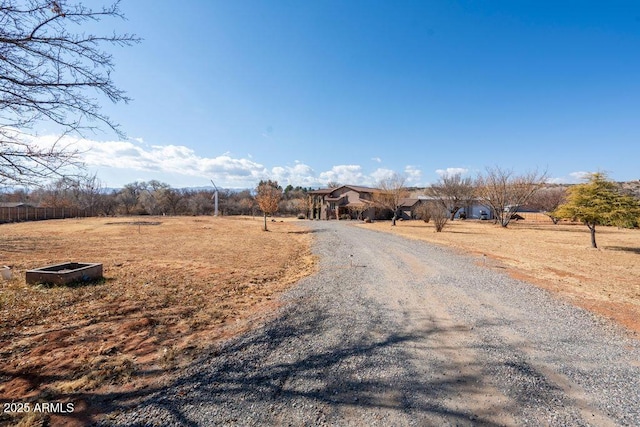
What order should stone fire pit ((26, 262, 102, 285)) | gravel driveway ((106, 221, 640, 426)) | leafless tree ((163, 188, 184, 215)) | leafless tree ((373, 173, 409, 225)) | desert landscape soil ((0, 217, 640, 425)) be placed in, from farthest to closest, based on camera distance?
leafless tree ((163, 188, 184, 215)) → leafless tree ((373, 173, 409, 225)) → stone fire pit ((26, 262, 102, 285)) → desert landscape soil ((0, 217, 640, 425)) → gravel driveway ((106, 221, 640, 426))

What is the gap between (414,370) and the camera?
3.71 m

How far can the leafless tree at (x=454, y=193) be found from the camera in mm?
44750

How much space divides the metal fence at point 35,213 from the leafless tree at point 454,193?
67.2 meters

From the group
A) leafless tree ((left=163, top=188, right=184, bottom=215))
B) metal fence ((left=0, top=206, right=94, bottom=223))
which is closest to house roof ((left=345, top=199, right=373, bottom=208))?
leafless tree ((left=163, top=188, right=184, bottom=215))

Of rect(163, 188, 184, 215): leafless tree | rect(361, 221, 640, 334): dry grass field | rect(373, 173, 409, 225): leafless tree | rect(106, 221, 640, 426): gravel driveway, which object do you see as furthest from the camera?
rect(163, 188, 184, 215): leafless tree

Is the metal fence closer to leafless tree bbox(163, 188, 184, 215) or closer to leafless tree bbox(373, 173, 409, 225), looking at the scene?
leafless tree bbox(163, 188, 184, 215)

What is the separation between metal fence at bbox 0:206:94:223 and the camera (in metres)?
39.2

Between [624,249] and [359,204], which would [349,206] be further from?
[624,249]

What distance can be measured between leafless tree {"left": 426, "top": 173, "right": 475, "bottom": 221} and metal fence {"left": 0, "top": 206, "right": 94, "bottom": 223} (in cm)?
6721

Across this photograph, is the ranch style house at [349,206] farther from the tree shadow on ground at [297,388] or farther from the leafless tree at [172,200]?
the tree shadow on ground at [297,388]

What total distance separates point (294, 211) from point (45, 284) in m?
54.0

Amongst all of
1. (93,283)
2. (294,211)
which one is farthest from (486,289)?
(294,211)

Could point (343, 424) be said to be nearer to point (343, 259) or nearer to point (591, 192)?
point (343, 259)

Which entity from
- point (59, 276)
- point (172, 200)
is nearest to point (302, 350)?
point (59, 276)
